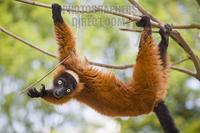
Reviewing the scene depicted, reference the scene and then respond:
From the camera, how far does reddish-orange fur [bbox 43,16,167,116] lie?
508cm

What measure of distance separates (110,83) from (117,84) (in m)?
0.07

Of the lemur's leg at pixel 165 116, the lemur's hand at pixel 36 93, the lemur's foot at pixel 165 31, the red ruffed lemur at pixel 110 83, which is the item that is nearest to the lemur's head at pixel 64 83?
the red ruffed lemur at pixel 110 83

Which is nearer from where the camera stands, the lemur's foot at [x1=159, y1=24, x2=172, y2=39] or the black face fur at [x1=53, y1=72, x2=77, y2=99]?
the lemur's foot at [x1=159, y1=24, x2=172, y2=39]

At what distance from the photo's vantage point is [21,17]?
1449 cm

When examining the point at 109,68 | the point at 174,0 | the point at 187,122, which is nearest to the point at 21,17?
the point at 174,0

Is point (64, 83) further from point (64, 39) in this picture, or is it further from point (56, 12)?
point (56, 12)

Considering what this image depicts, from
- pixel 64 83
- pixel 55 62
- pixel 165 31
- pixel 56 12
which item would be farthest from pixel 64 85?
pixel 55 62

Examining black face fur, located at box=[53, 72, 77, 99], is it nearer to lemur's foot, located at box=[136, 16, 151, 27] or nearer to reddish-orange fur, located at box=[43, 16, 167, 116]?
reddish-orange fur, located at box=[43, 16, 167, 116]

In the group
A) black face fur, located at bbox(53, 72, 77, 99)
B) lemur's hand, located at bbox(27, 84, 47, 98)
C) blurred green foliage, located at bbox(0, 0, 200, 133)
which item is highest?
black face fur, located at bbox(53, 72, 77, 99)

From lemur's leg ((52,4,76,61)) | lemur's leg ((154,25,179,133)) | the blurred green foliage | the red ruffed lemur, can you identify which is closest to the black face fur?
the red ruffed lemur

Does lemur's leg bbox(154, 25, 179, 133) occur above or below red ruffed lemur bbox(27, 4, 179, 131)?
below

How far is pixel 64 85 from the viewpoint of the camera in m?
5.05

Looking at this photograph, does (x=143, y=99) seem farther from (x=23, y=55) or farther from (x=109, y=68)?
(x=23, y=55)

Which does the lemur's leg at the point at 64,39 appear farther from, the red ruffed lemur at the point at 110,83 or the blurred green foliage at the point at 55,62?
the blurred green foliage at the point at 55,62
